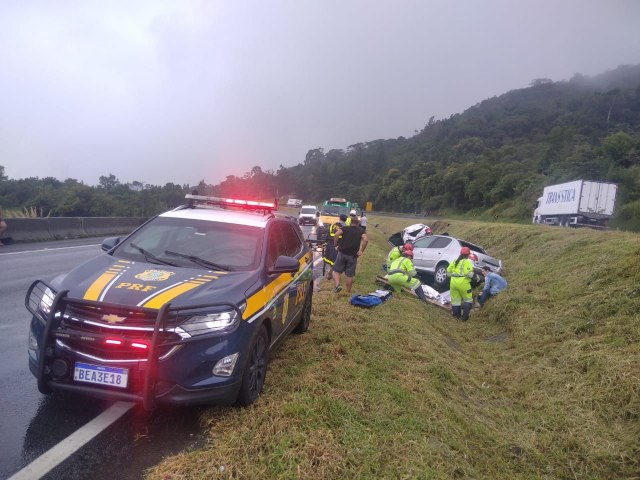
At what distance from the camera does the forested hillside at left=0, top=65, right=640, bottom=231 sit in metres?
39.3

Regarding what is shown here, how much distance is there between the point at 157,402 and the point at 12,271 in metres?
8.22

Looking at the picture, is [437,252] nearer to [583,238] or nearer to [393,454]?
[583,238]

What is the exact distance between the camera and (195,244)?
473 cm

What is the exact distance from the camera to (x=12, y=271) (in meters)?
9.55

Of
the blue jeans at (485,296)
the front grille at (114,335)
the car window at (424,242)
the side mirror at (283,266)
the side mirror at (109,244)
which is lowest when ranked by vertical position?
the blue jeans at (485,296)

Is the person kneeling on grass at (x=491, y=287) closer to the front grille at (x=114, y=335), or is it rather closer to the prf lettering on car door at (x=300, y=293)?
the prf lettering on car door at (x=300, y=293)

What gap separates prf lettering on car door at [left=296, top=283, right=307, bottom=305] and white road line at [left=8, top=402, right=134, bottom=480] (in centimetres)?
225

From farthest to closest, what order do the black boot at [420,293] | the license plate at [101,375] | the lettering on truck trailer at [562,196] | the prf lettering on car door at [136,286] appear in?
1. the lettering on truck trailer at [562,196]
2. the black boot at [420,293]
3. the prf lettering on car door at [136,286]
4. the license plate at [101,375]

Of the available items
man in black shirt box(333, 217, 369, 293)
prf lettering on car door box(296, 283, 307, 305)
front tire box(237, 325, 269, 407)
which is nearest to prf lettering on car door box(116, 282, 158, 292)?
front tire box(237, 325, 269, 407)

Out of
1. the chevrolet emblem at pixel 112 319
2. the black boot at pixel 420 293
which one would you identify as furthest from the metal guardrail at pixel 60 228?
the chevrolet emblem at pixel 112 319

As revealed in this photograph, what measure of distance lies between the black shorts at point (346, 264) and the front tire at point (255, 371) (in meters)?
5.28

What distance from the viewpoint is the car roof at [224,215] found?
5094mm

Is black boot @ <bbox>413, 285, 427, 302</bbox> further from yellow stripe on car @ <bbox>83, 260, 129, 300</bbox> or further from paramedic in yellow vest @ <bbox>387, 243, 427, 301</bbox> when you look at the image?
yellow stripe on car @ <bbox>83, 260, 129, 300</bbox>

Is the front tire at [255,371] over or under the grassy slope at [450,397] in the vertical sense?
over
